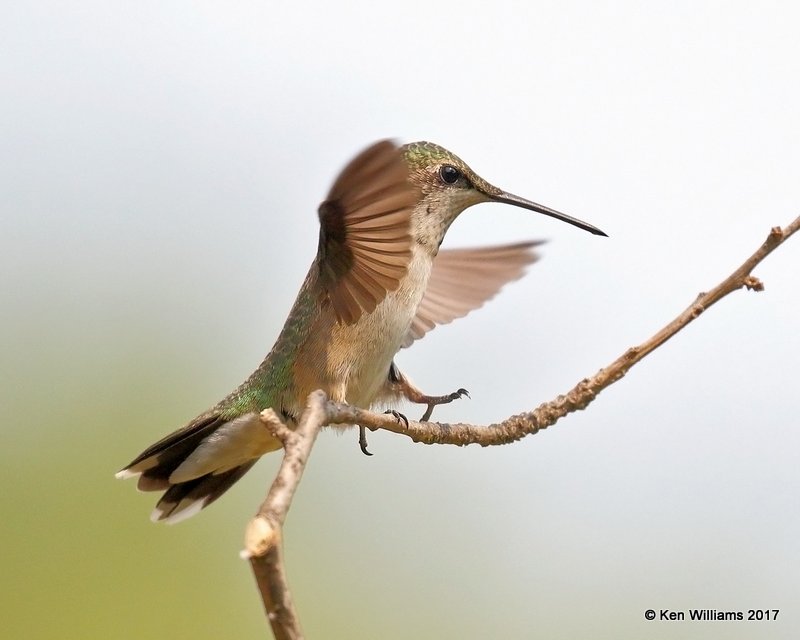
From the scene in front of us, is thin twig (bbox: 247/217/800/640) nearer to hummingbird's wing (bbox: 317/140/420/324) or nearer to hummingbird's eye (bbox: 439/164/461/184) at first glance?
hummingbird's wing (bbox: 317/140/420/324)

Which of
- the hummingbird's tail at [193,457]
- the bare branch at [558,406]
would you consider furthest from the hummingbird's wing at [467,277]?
the bare branch at [558,406]

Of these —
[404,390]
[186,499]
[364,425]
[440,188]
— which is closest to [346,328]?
[404,390]

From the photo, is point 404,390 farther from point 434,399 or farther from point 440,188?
point 440,188

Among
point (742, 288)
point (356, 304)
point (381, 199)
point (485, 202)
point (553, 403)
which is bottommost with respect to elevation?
point (553, 403)

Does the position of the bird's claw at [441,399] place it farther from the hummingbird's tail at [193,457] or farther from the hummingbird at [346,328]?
the hummingbird's tail at [193,457]

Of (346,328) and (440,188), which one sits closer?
(346,328)

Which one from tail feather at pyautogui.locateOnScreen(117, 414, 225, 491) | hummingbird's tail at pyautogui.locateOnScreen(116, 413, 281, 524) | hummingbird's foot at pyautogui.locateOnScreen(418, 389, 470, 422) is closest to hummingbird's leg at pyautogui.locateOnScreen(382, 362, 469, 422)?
hummingbird's foot at pyautogui.locateOnScreen(418, 389, 470, 422)

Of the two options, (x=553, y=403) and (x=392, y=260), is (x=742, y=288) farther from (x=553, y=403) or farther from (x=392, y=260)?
(x=392, y=260)

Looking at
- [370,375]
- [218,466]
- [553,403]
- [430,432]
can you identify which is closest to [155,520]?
[218,466]
